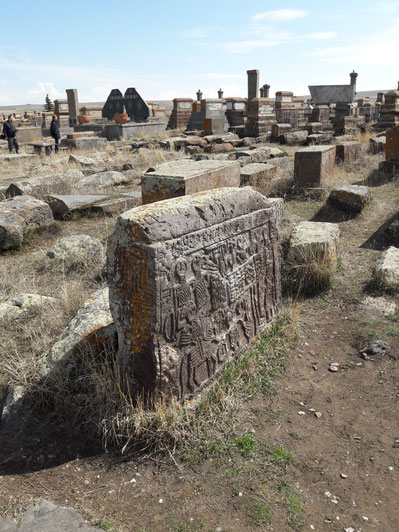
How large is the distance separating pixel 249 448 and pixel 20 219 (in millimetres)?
4973

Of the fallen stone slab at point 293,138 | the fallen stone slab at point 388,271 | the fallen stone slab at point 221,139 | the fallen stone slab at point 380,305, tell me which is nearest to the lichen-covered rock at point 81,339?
the fallen stone slab at point 380,305

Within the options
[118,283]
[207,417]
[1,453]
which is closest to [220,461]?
[207,417]

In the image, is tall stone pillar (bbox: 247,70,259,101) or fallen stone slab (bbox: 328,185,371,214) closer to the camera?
fallen stone slab (bbox: 328,185,371,214)

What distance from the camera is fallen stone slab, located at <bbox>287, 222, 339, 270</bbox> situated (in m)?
4.45

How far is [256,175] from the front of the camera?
797 cm

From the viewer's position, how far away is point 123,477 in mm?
2363

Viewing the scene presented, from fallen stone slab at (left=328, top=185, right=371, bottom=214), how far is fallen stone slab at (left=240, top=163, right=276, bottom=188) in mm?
1652

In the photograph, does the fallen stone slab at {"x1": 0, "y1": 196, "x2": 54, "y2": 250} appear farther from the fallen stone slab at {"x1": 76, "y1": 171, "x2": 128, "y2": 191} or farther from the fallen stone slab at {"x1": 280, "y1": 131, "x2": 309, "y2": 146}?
the fallen stone slab at {"x1": 280, "y1": 131, "x2": 309, "y2": 146}

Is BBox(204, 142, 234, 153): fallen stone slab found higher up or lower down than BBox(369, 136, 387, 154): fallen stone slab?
higher up

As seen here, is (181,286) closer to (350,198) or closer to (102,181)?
(350,198)

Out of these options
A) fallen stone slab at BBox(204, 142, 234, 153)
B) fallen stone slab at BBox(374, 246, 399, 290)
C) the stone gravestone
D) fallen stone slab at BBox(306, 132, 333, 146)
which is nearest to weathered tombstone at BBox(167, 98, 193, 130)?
the stone gravestone

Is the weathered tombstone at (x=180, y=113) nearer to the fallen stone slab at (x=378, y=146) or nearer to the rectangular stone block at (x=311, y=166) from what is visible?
the fallen stone slab at (x=378, y=146)

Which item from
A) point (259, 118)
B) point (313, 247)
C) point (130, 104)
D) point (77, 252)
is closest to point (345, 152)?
point (313, 247)

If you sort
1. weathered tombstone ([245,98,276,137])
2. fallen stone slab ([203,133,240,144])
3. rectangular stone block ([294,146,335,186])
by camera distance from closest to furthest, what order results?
rectangular stone block ([294,146,335,186]) < fallen stone slab ([203,133,240,144]) < weathered tombstone ([245,98,276,137])
